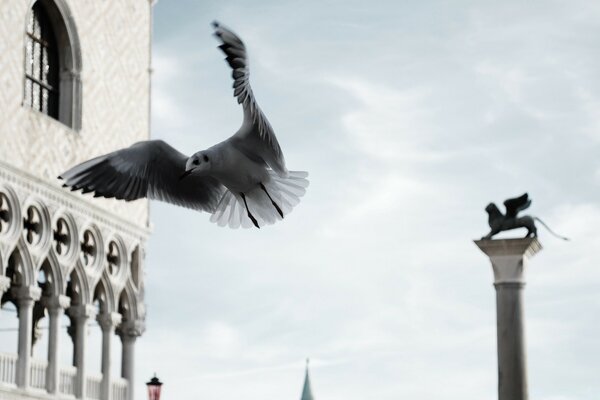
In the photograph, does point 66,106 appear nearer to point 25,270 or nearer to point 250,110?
point 25,270

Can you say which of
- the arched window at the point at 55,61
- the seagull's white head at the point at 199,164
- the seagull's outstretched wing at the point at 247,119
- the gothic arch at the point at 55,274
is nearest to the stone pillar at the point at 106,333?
the gothic arch at the point at 55,274

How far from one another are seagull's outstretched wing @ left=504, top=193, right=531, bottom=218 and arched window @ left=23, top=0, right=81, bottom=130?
904 cm

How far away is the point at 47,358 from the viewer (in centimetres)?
2025

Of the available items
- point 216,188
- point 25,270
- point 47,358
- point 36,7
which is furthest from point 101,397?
point 216,188

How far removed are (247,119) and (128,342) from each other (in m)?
17.4

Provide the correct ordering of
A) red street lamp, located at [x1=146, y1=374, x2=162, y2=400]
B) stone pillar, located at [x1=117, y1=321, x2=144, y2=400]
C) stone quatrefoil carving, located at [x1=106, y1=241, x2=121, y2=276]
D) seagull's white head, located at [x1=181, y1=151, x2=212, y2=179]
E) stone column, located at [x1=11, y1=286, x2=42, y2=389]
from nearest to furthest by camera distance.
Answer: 1. seagull's white head, located at [x1=181, y1=151, x2=212, y2=179]
2. red street lamp, located at [x1=146, y1=374, x2=162, y2=400]
3. stone column, located at [x1=11, y1=286, x2=42, y2=389]
4. stone quatrefoil carving, located at [x1=106, y1=241, x2=121, y2=276]
5. stone pillar, located at [x1=117, y1=321, x2=144, y2=400]

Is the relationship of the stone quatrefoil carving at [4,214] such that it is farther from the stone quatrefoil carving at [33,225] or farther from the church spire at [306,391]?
the church spire at [306,391]

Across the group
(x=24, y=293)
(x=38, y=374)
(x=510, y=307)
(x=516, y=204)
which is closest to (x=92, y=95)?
(x=24, y=293)

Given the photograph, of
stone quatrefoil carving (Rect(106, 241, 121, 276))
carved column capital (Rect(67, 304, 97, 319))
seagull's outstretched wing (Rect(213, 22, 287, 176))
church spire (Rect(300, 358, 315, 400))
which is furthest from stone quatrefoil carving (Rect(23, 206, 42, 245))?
church spire (Rect(300, 358, 315, 400))

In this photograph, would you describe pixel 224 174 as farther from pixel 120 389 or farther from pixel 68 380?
pixel 120 389

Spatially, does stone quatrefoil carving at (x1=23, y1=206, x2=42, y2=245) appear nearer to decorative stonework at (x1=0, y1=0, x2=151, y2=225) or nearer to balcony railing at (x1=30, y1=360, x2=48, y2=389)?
decorative stonework at (x1=0, y1=0, x2=151, y2=225)

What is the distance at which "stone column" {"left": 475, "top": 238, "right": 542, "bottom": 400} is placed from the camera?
539 inches

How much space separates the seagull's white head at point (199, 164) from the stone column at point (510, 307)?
850cm

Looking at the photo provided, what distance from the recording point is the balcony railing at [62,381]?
18703 millimetres
